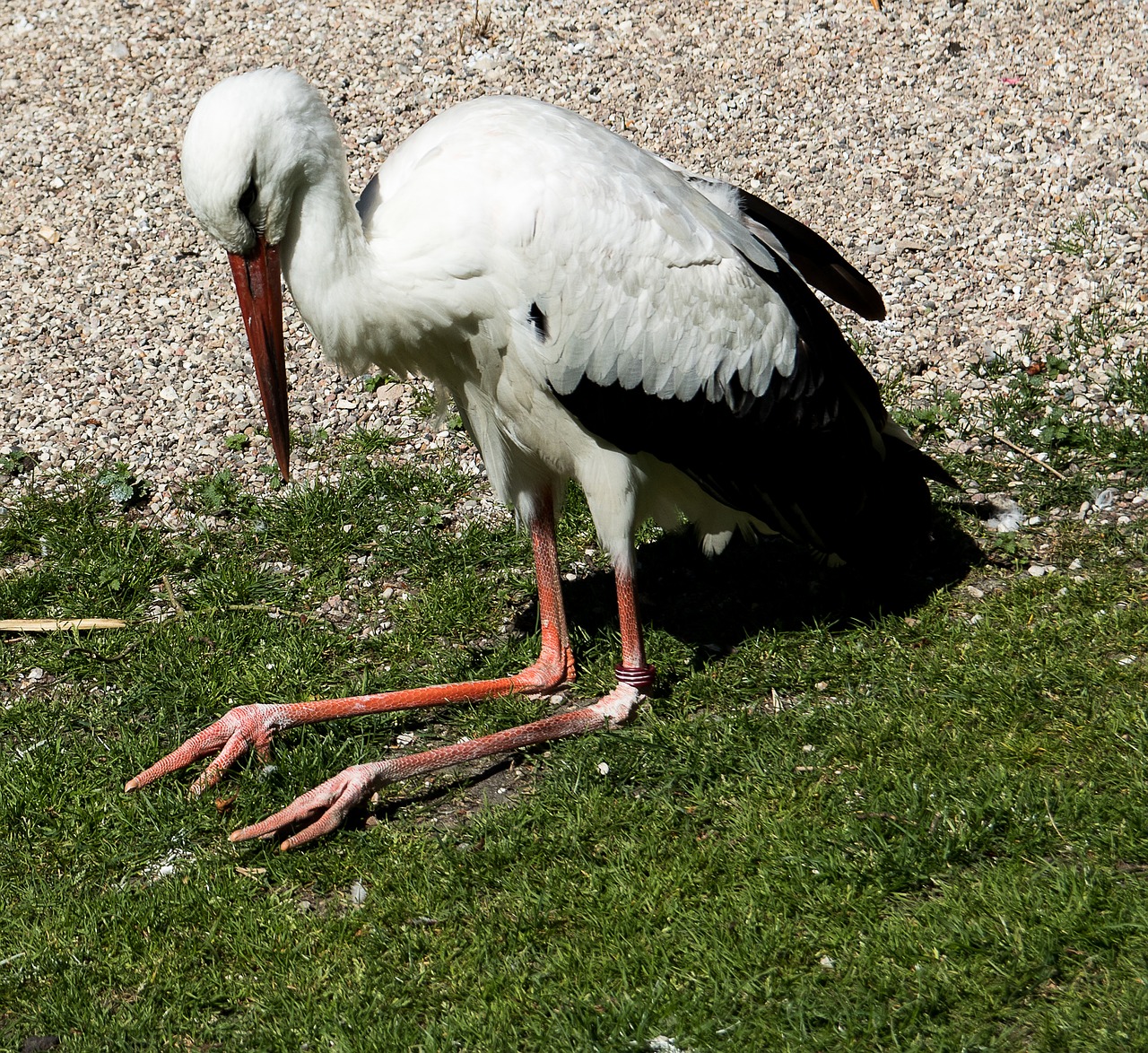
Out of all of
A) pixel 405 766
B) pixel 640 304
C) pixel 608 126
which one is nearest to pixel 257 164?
pixel 640 304


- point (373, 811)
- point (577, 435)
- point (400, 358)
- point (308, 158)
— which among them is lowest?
point (373, 811)

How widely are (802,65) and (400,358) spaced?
5.02 meters

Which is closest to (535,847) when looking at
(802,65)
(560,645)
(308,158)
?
(560,645)

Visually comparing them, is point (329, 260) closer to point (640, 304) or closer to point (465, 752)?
point (640, 304)

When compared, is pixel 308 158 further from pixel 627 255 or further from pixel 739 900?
pixel 739 900

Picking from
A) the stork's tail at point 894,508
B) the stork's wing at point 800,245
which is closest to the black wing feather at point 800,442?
the stork's tail at point 894,508

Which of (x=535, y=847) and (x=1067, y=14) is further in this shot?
(x=1067, y=14)

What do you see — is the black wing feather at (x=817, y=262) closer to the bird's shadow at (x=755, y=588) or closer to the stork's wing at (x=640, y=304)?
the stork's wing at (x=640, y=304)

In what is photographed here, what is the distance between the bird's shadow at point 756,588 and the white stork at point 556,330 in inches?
10.0

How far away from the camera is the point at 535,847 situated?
13.6 feet

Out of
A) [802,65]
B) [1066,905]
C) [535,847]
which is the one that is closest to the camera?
[1066,905]

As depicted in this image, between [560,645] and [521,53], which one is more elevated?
[521,53]

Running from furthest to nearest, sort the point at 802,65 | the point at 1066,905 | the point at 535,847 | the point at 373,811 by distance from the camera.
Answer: the point at 802,65, the point at 373,811, the point at 535,847, the point at 1066,905

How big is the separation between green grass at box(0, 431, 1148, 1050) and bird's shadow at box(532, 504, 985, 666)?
0.06ft
